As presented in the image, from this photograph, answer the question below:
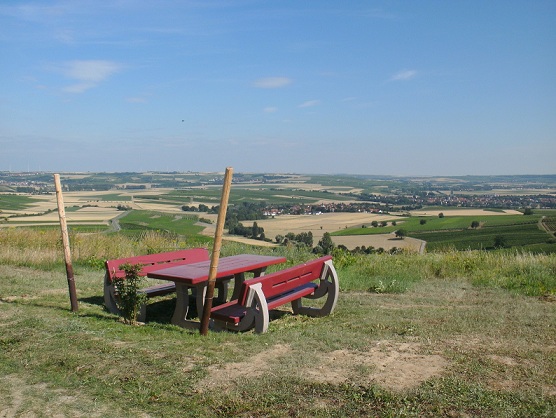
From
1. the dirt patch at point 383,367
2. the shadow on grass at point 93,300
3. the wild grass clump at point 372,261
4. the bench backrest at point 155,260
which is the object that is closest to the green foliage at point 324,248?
the wild grass clump at point 372,261

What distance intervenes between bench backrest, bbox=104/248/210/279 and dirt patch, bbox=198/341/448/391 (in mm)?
2318

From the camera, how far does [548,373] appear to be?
4.34m

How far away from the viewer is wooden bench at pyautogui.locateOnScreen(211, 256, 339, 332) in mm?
5652

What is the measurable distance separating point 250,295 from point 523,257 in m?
7.72

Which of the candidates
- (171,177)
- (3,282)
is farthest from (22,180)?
(3,282)

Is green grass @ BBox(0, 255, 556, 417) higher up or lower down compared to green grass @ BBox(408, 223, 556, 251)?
higher up

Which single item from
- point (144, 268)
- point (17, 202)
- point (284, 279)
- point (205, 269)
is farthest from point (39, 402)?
Answer: point (17, 202)

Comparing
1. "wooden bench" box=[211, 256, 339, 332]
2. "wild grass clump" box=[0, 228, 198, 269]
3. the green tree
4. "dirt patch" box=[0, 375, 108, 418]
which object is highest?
"wooden bench" box=[211, 256, 339, 332]

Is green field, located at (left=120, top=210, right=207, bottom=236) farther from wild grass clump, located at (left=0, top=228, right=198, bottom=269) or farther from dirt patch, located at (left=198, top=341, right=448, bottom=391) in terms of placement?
dirt patch, located at (left=198, top=341, right=448, bottom=391)

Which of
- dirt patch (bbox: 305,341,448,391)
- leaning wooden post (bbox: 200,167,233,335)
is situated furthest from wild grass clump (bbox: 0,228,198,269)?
dirt patch (bbox: 305,341,448,391)

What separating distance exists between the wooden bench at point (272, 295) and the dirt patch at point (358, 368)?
0.74 m

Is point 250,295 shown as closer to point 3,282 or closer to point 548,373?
point 548,373

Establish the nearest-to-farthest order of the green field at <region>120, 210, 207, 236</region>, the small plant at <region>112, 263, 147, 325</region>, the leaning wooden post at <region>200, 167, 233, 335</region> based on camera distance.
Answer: the leaning wooden post at <region>200, 167, 233, 335</region> → the small plant at <region>112, 263, 147, 325</region> → the green field at <region>120, 210, 207, 236</region>

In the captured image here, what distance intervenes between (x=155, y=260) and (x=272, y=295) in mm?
2250
